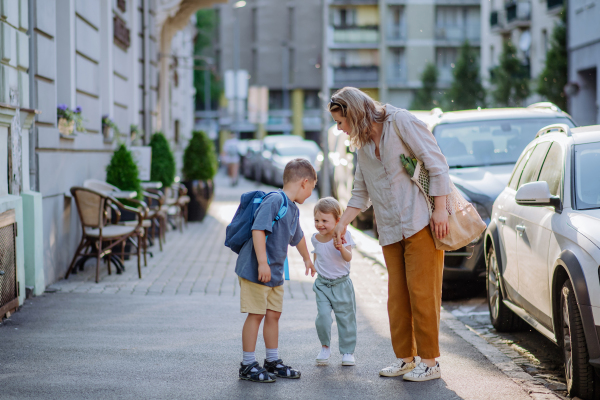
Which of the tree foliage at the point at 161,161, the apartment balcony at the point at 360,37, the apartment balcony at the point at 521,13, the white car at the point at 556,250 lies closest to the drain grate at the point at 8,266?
the white car at the point at 556,250

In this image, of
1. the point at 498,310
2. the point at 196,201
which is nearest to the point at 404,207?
the point at 498,310

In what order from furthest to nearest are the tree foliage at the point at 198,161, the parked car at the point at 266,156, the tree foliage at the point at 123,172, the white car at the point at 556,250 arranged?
the parked car at the point at 266,156
the tree foliage at the point at 198,161
the tree foliage at the point at 123,172
the white car at the point at 556,250

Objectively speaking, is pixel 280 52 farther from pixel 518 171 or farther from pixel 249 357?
pixel 249 357

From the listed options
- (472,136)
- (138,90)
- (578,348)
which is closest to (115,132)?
(138,90)

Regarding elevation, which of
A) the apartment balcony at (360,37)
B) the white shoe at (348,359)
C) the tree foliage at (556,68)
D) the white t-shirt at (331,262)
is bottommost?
the white shoe at (348,359)

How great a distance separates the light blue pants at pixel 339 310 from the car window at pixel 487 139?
4326 mm

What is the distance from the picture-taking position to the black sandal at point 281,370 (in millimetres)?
5062

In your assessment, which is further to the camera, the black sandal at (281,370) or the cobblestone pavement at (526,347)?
the cobblestone pavement at (526,347)

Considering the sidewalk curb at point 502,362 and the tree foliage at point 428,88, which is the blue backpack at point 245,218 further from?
the tree foliage at point 428,88

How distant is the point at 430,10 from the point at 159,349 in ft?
204

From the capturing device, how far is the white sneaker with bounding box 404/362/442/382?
16.4ft

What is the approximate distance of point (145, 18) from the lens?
1664 centimetres

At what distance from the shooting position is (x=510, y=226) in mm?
6340

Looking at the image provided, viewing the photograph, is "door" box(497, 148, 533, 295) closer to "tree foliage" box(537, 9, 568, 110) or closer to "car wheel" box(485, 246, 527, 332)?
"car wheel" box(485, 246, 527, 332)
